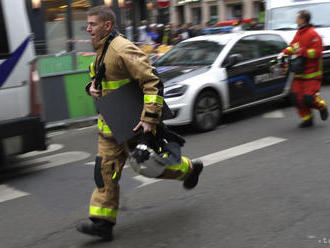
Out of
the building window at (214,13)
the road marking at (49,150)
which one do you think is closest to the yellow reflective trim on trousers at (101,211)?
the road marking at (49,150)

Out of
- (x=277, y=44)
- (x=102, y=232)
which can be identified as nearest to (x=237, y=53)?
(x=277, y=44)

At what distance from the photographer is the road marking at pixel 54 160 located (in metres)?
6.25

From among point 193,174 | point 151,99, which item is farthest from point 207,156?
point 151,99

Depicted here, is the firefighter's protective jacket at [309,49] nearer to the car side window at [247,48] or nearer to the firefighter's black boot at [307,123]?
the firefighter's black boot at [307,123]

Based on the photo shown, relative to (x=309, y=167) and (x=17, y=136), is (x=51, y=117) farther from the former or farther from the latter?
(x=309, y=167)

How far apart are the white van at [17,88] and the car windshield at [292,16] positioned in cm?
844

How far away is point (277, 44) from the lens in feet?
30.3

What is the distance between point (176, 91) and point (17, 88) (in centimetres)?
259

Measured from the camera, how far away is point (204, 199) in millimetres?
4660

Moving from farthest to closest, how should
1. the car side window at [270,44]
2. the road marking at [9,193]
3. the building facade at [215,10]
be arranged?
the building facade at [215,10]
the car side window at [270,44]
the road marking at [9,193]

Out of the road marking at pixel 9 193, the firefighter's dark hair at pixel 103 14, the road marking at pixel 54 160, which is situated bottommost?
the road marking at pixel 54 160

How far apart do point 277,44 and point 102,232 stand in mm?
6383

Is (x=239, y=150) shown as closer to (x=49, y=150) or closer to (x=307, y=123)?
(x=307, y=123)

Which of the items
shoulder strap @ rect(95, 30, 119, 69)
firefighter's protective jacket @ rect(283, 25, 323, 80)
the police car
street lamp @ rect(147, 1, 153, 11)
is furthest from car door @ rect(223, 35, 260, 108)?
street lamp @ rect(147, 1, 153, 11)
